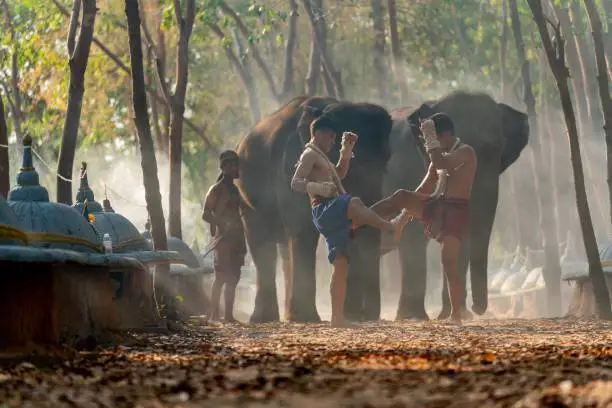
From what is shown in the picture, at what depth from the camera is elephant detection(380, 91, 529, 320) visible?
1859 cm

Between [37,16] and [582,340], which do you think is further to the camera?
[37,16]

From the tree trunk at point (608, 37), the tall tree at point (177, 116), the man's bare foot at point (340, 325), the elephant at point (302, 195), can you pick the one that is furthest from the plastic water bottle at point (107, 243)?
the tree trunk at point (608, 37)

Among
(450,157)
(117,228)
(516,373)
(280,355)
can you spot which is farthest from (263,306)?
(516,373)

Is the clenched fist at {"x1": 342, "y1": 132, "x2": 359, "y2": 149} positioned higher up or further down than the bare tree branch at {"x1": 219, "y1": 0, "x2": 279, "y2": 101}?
further down

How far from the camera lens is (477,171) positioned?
1891 cm

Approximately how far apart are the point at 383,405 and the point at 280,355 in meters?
3.01

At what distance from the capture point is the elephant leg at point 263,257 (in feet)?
65.1

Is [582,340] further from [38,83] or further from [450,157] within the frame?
[38,83]

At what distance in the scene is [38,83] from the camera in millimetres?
34156

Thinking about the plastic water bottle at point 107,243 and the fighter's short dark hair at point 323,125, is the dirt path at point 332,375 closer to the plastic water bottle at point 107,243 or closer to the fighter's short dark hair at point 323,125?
the plastic water bottle at point 107,243

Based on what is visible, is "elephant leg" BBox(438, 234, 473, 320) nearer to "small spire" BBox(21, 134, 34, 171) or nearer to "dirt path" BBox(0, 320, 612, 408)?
"dirt path" BBox(0, 320, 612, 408)

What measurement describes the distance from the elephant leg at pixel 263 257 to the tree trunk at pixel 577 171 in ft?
15.5

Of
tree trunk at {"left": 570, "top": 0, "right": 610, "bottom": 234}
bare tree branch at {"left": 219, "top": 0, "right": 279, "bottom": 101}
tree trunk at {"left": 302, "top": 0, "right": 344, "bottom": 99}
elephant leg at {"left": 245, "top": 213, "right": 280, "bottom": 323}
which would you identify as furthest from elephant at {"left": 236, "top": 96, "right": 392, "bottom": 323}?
tree trunk at {"left": 570, "top": 0, "right": 610, "bottom": 234}

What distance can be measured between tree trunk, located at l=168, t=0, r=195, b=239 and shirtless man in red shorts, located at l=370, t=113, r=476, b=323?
25.0 ft
